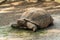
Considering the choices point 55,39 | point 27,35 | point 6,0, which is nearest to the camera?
point 55,39

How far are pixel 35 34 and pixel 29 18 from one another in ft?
1.36

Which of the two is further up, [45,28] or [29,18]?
[29,18]

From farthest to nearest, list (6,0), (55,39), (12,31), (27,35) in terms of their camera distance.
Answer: (6,0)
(12,31)
(27,35)
(55,39)

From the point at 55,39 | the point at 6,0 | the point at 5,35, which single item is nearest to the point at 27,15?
the point at 5,35

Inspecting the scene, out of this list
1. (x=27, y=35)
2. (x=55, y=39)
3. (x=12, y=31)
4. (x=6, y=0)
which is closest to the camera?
(x=55, y=39)

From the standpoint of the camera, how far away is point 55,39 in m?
2.68

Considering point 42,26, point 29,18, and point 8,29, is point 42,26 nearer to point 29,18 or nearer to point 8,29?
point 29,18

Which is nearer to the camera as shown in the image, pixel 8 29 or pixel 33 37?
pixel 33 37

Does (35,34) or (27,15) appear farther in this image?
(27,15)

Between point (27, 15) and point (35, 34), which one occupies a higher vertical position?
point (27, 15)

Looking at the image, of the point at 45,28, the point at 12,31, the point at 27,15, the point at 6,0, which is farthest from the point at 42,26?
the point at 6,0

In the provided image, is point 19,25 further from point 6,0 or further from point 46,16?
point 6,0

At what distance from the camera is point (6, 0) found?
7164mm

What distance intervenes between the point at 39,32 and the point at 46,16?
43 cm
